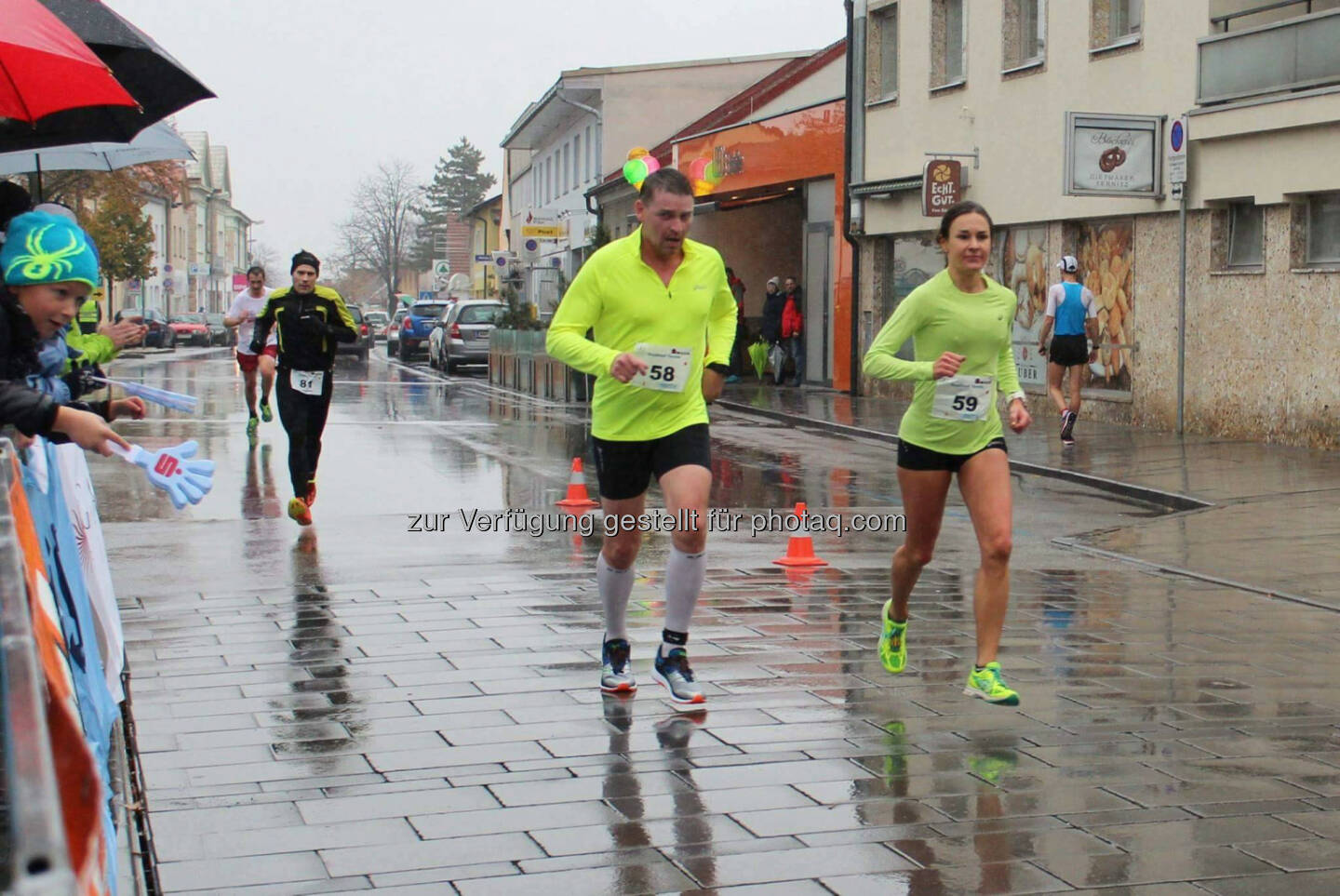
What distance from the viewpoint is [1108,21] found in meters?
21.0

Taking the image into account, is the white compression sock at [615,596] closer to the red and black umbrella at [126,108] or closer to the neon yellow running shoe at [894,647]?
the neon yellow running shoe at [894,647]

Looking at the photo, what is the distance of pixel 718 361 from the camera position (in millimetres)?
6219

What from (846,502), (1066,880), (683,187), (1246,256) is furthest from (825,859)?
(1246,256)

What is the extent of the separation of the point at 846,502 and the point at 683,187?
705 cm

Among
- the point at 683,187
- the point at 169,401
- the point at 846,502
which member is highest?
the point at 683,187

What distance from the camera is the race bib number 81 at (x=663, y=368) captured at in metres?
5.96

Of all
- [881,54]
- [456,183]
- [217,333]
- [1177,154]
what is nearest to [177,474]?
[1177,154]

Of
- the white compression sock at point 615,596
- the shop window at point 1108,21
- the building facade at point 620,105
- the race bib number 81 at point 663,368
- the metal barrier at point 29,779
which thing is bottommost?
the white compression sock at point 615,596

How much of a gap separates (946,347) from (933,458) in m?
0.43

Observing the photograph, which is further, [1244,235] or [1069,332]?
[1244,235]

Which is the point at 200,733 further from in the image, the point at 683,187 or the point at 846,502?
the point at 846,502

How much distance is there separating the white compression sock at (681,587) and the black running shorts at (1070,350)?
41.5ft

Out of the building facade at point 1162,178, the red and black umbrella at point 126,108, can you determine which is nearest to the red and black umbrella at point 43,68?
the red and black umbrella at point 126,108

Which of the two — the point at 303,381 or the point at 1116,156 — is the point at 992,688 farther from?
the point at 1116,156
